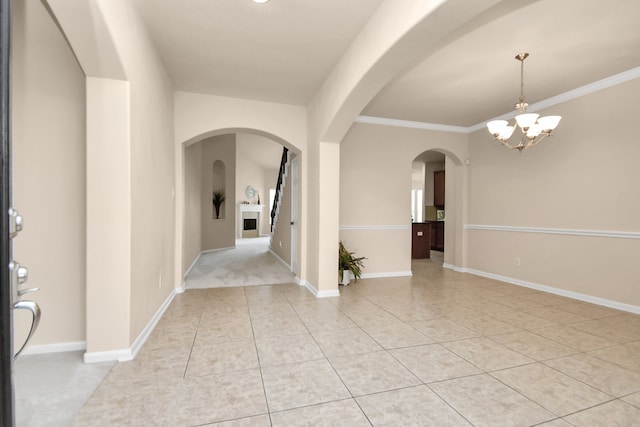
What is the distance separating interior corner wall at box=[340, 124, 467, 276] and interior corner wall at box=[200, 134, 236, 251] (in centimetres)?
431

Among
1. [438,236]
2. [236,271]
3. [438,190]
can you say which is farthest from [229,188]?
[438,236]

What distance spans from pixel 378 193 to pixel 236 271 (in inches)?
114

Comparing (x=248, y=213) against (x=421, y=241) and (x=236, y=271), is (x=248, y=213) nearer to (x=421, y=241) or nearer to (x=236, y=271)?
(x=236, y=271)

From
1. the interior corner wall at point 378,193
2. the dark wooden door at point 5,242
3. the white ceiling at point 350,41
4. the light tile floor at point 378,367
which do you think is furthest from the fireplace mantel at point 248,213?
the dark wooden door at point 5,242

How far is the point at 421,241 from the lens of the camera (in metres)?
7.09

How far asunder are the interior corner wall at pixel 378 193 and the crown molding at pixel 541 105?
0.29 feet

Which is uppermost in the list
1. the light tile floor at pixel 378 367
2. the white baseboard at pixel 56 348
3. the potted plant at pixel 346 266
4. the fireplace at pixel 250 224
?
the fireplace at pixel 250 224

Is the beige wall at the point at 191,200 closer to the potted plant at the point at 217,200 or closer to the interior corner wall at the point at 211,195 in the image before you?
the interior corner wall at the point at 211,195

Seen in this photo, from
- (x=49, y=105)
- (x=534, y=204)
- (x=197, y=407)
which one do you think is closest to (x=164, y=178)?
(x=49, y=105)

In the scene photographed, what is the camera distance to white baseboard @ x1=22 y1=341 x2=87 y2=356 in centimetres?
230

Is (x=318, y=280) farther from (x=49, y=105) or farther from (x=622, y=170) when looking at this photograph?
(x=622, y=170)

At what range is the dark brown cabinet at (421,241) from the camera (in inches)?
277

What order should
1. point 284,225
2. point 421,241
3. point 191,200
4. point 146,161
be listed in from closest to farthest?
1. point 146,161
2. point 191,200
3. point 284,225
4. point 421,241

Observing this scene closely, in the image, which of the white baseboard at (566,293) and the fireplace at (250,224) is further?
the fireplace at (250,224)
